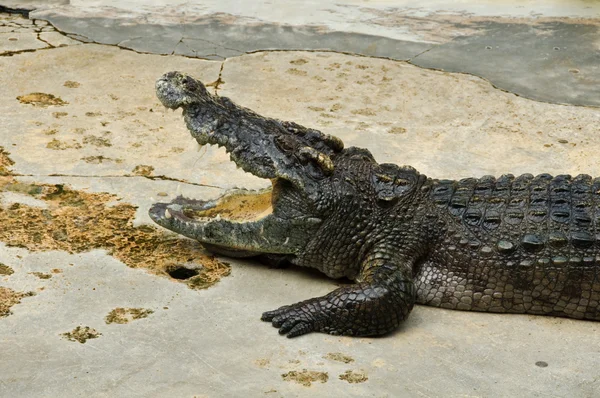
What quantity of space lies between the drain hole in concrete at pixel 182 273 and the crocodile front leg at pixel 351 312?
2.05ft

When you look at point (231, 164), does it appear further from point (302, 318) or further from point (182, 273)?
point (302, 318)

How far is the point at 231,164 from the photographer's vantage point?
6.12 m

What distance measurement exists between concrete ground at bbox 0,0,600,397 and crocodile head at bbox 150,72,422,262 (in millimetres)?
195

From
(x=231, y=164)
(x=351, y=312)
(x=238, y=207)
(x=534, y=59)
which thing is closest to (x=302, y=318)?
(x=351, y=312)

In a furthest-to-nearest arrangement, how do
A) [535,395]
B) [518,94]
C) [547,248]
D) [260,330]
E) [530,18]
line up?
1. [530,18]
2. [518,94]
3. [547,248]
4. [260,330]
5. [535,395]

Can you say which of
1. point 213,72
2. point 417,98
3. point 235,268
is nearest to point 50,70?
point 213,72

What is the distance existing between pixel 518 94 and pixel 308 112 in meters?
1.86

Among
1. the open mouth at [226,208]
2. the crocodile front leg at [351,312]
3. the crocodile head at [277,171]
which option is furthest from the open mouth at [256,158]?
the crocodile front leg at [351,312]

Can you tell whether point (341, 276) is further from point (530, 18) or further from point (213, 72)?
point (530, 18)

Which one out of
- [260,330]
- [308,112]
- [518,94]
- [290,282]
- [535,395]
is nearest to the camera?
[535,395]

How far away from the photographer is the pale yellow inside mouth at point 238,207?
5.05 meters

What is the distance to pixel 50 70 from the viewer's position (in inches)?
299

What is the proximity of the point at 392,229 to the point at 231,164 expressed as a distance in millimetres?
1819

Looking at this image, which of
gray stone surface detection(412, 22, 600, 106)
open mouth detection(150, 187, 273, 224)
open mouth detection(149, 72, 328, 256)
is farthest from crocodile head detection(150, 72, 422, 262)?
gray stone surface detection(412, 22, 600, 106)
